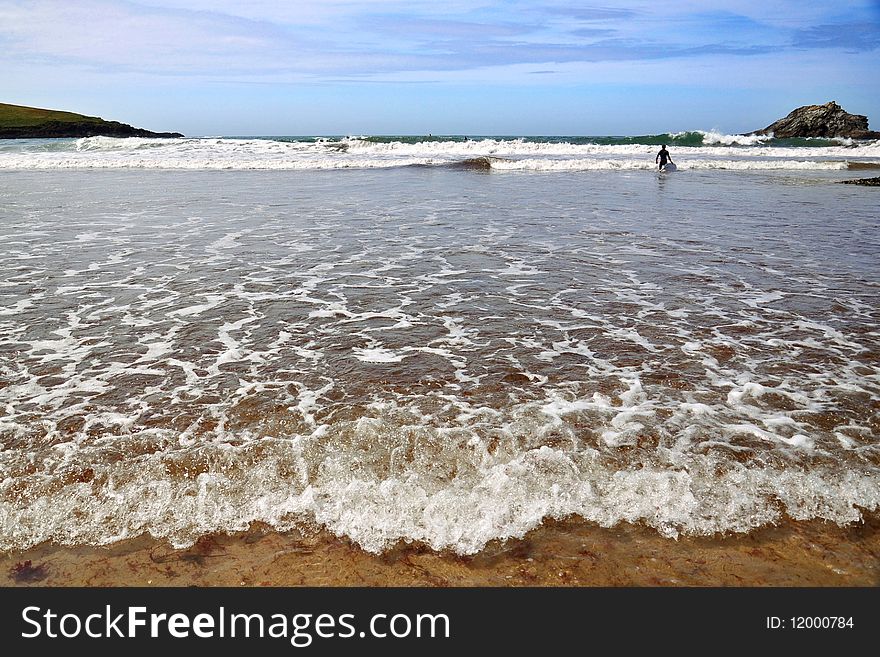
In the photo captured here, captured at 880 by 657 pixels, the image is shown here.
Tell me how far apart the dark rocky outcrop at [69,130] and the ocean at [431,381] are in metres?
61.7

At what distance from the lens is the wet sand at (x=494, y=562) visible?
2.94 metres

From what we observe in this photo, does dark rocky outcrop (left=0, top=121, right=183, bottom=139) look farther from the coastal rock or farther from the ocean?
the coastal rock

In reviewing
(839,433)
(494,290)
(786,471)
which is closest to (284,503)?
(786,471)

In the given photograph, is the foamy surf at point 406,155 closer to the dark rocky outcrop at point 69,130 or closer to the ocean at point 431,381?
the dark rocky outcrop at point 69,130

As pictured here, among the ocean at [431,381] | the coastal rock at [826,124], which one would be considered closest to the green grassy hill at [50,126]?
the ocean at [431,381]

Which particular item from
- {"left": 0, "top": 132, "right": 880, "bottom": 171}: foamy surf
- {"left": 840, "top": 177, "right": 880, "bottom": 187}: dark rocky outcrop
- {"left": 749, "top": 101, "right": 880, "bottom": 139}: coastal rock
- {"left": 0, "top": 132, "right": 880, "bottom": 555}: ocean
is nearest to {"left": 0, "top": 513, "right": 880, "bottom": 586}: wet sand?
{"left": 0, "top": 132, "right": 880, "bottom": 555}: ocean

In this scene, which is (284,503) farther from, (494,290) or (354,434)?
(494,290)

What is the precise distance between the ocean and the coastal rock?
59.6m

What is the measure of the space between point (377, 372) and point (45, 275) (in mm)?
6088

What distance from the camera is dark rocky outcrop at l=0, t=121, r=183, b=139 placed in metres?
60.4

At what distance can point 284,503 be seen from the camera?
3516 millimetres
